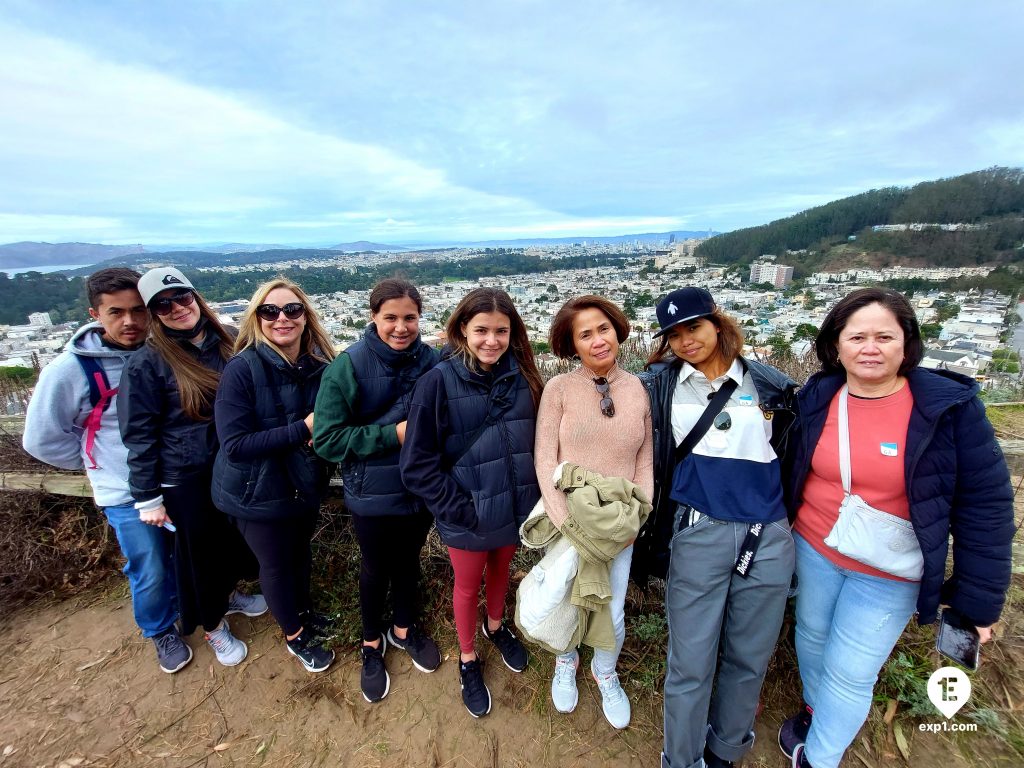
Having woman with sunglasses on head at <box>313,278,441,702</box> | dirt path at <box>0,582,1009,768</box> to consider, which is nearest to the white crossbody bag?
dirt path at <box>0,582,1009,768</box>

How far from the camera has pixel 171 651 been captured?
101 inches

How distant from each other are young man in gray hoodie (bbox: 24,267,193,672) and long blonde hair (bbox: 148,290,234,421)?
0.30 metres

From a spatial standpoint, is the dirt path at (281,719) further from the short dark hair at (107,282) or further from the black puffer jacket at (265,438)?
the short dark hair at (107,282)

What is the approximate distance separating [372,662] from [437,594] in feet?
1.94

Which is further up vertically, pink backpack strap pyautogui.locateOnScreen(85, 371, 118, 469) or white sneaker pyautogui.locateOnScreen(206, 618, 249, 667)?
pink backpack strap pyautogui.locateOnScreen(85, 371, 118, 469)

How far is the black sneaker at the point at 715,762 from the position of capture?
1996 mm

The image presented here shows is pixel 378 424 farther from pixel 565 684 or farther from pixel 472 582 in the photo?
pixel 565 684

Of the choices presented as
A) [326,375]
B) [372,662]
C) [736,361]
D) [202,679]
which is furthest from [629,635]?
[202,679]

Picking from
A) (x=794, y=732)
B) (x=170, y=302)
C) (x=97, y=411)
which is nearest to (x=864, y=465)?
(x=794, y=732)

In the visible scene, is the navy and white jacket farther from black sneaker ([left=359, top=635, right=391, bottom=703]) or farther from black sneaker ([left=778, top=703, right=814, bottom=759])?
black sneaker ([left=778, top=703, right=814, bottom=759])

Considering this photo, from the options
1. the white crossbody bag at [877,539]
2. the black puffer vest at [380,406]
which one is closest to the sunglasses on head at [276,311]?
the black puffer vest at [380,406]

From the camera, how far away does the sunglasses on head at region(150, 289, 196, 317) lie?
2.06 m

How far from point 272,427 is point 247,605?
163 centimetres

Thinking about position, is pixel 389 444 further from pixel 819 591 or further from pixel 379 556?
pixel 819 591
